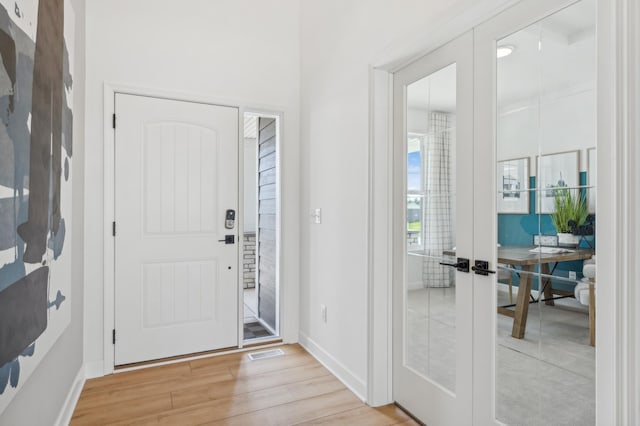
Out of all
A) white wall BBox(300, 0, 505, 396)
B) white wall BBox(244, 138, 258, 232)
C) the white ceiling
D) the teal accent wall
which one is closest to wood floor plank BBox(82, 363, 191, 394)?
white wall BBox(300, 0, 505, 396)

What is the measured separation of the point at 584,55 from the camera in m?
1.34

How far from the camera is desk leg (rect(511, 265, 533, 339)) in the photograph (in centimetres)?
157

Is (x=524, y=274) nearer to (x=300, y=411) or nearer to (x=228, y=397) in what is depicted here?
(x=300, y=411)

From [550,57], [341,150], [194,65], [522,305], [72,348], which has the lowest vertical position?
[72,348]

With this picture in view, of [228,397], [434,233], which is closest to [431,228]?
[434,233]

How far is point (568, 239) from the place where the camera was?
1412 millimetres

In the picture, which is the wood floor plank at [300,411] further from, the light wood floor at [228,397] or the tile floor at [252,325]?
the tile floor at [252,325]

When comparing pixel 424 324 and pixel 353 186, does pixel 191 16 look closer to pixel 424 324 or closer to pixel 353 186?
pixel 353 186

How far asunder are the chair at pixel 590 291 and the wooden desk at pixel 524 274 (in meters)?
0.09

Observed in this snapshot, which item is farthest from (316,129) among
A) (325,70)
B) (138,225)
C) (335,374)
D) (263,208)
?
(335,374)

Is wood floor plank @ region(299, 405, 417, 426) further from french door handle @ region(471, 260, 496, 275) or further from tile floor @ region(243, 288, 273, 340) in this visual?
tile floor @ region(243, 288, 273, 340)

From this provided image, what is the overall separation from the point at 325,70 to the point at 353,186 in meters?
1.05

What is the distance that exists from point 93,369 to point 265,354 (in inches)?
49.1

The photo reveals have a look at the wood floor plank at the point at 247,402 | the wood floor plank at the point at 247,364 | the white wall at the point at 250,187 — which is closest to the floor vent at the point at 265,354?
the wood floor plank at the point at 247,364
